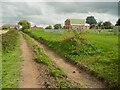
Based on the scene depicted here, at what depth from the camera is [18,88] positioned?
9742 mm

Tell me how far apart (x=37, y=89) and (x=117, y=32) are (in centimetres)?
3899

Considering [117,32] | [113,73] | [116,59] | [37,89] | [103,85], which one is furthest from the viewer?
[117,32]

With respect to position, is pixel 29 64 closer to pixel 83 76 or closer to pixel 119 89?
pixel 83 76

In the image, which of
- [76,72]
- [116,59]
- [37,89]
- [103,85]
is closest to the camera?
[37,89]

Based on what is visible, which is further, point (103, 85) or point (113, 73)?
point (113, 73)

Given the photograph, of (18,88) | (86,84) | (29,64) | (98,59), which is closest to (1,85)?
(18,88)

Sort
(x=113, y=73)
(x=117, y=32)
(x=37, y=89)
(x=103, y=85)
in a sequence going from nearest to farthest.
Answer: (x=37, y=89), (x=103, y=85), (x=113, y=73), (x=117, y=32)

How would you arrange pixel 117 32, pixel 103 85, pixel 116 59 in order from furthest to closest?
pixel 117 32 → pixel 116 59 → pixel 103 85

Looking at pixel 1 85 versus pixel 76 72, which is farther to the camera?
pixel 76 72

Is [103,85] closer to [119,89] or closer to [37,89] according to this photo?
[119,89]

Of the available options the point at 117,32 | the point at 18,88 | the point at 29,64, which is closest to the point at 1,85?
the point at 18,88

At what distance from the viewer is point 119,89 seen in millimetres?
9758

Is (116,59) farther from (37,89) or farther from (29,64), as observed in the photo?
(37,89)

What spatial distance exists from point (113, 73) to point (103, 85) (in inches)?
48.8
